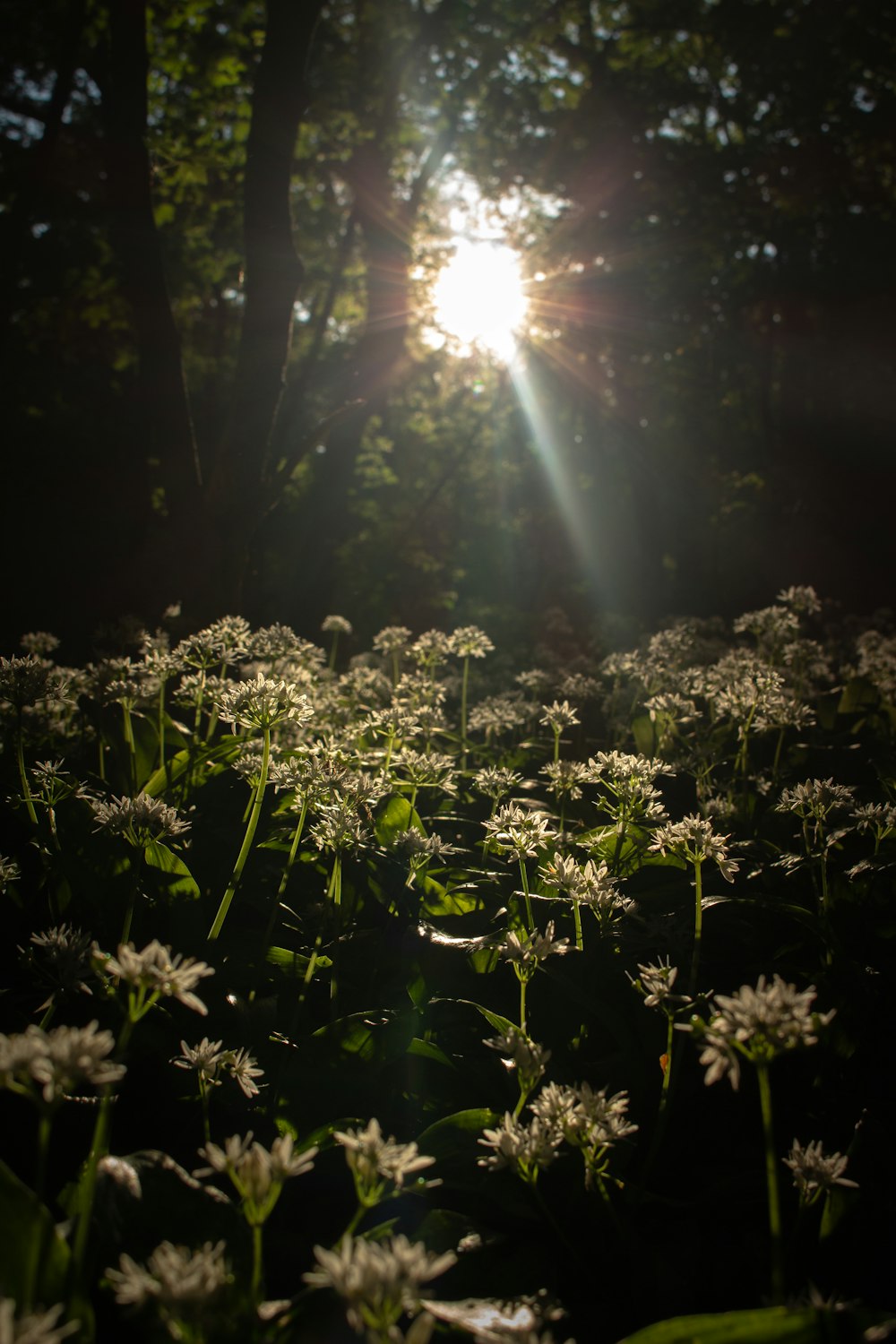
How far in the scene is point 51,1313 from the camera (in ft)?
2.93

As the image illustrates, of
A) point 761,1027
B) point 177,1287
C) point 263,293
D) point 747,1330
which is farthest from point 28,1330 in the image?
point 263,293

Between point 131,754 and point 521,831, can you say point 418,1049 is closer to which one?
point 521,831

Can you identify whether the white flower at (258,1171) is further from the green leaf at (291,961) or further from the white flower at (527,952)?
the green leaf at (291,961)

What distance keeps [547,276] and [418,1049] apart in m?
18.2

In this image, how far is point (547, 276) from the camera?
672 inches

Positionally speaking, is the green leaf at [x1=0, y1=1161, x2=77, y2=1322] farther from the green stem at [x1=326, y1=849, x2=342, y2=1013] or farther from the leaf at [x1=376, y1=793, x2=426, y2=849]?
the leaf at [x1=376, y1=793, x2=426, y2=849]

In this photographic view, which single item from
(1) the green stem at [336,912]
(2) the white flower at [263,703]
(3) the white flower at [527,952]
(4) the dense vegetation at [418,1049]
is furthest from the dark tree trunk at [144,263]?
(3) the white flower at [527,952]

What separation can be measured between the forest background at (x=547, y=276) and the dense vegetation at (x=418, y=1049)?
4.88 metres

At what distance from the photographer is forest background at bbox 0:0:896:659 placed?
10.2 m

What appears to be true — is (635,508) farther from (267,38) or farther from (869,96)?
(267,38)

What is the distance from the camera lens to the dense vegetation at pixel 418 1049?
1182mm

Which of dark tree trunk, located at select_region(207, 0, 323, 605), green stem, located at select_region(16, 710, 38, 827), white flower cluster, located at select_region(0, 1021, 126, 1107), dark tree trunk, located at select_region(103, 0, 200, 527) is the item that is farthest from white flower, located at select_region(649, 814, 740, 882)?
dark tree trunk, located at select_region(103, 0, 200, 527)

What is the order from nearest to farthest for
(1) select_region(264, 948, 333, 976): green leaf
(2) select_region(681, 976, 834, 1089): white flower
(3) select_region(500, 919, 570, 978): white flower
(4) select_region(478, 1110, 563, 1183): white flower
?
(2) select_region(681, 976, 834, 1089): white flower, (4) select_region(478, 1110, 563, 1183): white flower, (3) select_region(500, 919, 570, 978): white flower, (1) select_region(264, 948, 333, 976): green leaf

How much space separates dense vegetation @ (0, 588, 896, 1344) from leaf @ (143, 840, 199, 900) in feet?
0.04
